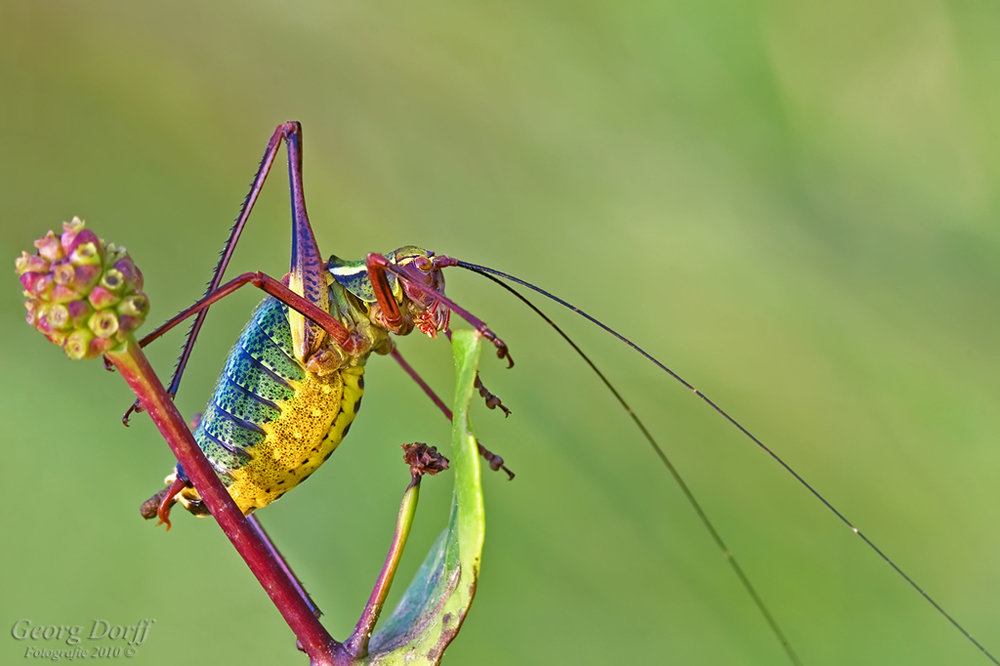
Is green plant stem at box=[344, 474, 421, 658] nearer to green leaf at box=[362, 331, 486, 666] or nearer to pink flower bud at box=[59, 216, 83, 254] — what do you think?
green leaf at box=[362, 331, 486, 666]

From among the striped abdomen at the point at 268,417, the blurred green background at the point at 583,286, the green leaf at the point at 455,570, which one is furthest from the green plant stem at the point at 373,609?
the blurred green background at the point at 583,286

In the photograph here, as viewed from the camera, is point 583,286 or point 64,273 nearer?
point 64,273

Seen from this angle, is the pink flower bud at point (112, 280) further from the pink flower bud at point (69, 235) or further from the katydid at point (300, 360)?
the katydid at point (300, 360)

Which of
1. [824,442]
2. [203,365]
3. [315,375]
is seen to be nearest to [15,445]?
[203,365]

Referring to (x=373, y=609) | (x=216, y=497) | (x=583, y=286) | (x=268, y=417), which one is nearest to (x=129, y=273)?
(x=216, y=497)

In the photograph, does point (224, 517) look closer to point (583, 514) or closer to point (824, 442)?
point (583, 514)

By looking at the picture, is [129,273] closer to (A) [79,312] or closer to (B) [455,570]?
(A) [79,312]
